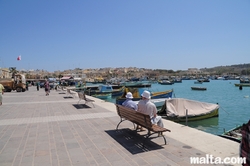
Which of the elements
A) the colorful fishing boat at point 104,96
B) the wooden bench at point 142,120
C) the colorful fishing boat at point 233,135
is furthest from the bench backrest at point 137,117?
the colorful fishing boat at point 104,96

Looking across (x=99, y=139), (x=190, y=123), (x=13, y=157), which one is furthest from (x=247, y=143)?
(x=190, y=123)

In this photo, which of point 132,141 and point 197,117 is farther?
point 197,117

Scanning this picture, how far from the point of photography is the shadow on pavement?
4871 mm

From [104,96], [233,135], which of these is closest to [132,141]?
[233,135]

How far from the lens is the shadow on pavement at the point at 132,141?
16.0 feet

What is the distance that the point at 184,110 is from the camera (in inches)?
535

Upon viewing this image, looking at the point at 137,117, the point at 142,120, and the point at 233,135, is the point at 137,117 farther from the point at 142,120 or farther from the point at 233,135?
the point at 233,135

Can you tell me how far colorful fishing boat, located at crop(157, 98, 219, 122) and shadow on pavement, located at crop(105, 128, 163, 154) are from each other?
23.4ft

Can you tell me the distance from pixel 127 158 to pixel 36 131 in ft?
12.5

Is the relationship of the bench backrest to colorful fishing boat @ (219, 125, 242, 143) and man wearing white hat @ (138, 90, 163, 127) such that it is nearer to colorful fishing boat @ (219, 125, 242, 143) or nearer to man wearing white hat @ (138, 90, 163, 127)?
man wearing white hat @ (138, 90, 163, 127)

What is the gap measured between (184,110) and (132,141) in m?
9.03

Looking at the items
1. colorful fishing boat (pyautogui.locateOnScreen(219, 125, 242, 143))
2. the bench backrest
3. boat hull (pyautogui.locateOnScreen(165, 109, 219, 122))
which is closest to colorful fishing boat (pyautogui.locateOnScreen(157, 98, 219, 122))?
boat hull (pyautogui.locateOnScreen(165, 109, 219, 122))

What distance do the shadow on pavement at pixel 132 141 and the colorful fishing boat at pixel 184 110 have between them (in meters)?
7.15

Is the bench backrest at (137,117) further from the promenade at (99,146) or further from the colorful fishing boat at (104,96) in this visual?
the colorful fishing boat at (104,96)
